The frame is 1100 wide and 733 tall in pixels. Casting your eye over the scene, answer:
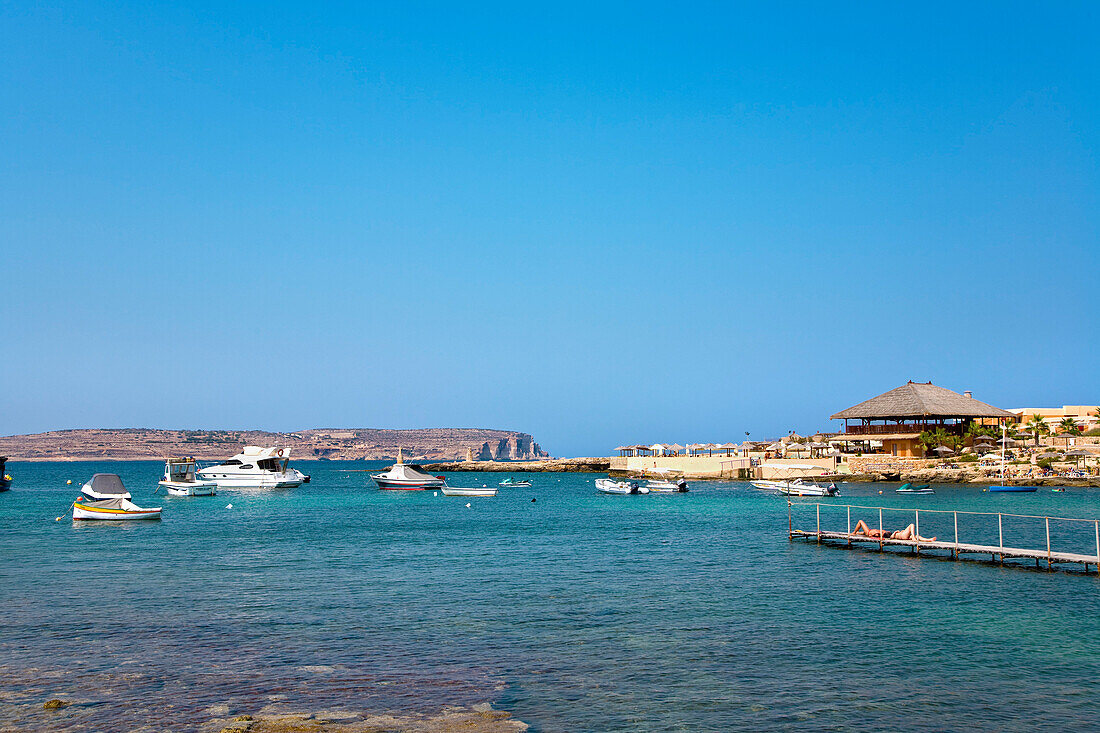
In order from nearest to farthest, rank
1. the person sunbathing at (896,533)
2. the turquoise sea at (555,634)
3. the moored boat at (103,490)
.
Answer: the turquoise sea at (555,634) < the person sunbathing at (896,533) < the moored boat at (103,490)

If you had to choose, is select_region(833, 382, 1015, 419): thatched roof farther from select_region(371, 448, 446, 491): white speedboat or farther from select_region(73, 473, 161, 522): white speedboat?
select_region(73, 473, 161, 522): white speedboat

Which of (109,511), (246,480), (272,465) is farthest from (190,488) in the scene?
(109,511)

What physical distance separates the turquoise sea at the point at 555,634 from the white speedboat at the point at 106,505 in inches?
350

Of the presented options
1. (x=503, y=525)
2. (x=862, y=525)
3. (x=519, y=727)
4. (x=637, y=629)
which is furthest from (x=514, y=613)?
(x=503, y=525)

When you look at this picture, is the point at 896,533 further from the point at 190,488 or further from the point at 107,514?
the point at 190,488

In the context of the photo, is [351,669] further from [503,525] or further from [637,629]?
[503,525]

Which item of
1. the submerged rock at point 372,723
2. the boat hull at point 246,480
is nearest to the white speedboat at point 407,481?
the boat hull at point 246,480

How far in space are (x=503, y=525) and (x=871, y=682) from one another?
36.9 metres

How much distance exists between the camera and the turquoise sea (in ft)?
48.1

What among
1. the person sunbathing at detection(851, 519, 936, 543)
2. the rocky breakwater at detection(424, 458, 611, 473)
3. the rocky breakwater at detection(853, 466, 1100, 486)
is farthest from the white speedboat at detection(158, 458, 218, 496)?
the rocky breakwater at detection(424, 458, 611, 473)

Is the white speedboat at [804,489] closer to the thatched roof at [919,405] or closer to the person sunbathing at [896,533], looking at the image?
the thatched roof at [919,405]

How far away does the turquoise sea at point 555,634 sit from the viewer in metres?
14.7

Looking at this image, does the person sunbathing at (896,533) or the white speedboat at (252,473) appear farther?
the white speedboat at (252,473)

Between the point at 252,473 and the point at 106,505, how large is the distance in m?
45.3
